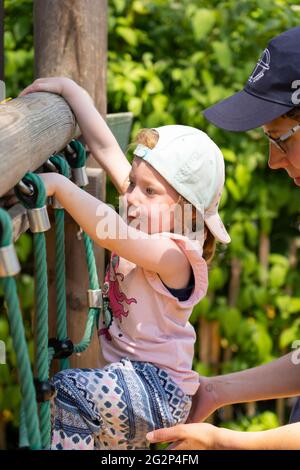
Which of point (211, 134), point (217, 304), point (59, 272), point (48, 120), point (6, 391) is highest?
point (48, 120)

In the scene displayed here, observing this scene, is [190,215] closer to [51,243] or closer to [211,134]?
[51,243]

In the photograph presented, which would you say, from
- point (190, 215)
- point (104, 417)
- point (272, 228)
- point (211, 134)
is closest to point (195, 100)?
point (211, 134)

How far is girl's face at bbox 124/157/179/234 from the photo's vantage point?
2299mm

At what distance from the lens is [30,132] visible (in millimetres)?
1934

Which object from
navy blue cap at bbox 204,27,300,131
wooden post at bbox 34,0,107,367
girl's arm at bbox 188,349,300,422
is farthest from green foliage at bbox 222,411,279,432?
navy blue cap at bbox 204,27,300,131

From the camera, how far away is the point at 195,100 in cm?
416

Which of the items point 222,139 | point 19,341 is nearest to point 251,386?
point 19,341

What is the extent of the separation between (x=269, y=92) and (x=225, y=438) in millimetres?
759

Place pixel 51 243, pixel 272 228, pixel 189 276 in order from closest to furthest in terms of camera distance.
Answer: pixel 189 276
pixel 51 243
pixel 272 228

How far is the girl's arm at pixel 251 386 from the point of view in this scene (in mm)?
2318

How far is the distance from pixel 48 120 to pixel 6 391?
7.64 ft

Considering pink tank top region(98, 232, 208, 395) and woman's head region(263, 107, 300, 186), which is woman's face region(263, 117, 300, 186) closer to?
woman's head region(263, 107, 300, 186)

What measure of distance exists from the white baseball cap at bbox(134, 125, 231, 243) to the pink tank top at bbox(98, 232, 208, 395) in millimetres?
108
